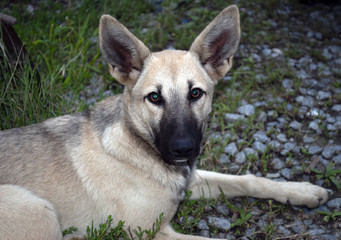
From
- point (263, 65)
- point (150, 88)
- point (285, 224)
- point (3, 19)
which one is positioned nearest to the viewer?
point (150, 88)

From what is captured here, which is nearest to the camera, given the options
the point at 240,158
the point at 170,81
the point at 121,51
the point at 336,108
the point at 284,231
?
the point at 170,81

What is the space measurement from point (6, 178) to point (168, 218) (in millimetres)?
1377

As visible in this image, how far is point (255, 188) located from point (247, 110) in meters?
1.40

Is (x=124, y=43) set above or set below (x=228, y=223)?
above

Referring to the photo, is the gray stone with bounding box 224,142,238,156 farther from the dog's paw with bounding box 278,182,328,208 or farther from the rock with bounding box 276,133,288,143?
the dog's paw with bounding box 278,182,328,208

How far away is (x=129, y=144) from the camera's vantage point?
11.1ft

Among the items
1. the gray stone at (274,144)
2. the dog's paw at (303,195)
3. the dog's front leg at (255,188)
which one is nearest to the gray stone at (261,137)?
the gray stone at (274,144)

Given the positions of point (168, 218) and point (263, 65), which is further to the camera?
point (263, 65)

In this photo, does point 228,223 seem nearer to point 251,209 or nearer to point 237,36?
point 251,209

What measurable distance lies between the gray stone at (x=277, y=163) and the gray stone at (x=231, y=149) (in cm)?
44

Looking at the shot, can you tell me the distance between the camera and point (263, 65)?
5.77 metres

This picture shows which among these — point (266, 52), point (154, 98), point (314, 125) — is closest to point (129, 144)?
point (154, 98)

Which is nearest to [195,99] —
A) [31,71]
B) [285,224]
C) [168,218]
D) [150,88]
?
[150,88]

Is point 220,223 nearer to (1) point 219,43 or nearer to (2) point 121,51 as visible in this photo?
(1) point 219,43
